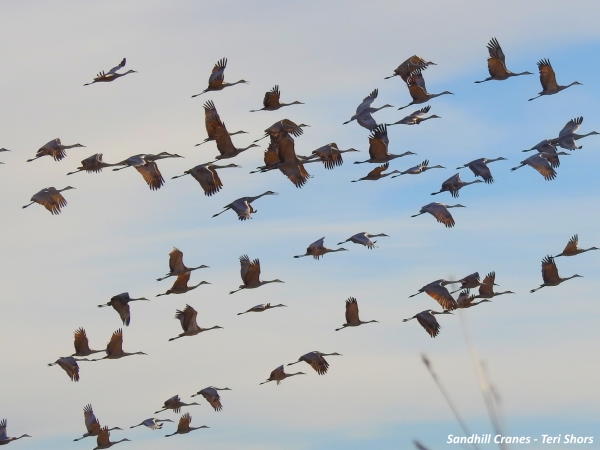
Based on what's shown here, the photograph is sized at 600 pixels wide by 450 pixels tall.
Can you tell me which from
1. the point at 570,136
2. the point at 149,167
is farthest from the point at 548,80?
the point at 149,167

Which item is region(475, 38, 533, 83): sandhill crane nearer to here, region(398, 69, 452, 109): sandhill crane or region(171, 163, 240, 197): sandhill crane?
region(398, 69, 452, 109): sandhill crane

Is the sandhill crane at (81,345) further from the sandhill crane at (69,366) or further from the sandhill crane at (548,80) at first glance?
the sandhill crane at (548,80)

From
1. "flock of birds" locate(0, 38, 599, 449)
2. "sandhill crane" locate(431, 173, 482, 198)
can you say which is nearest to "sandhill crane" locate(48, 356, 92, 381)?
"flock of birds" locate(0, 38, 599, 449)

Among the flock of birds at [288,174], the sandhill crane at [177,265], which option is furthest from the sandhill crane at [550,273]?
the sandhill crane at [177,265]

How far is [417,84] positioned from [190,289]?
31.7ft

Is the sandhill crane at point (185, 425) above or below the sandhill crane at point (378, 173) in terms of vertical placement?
A: below

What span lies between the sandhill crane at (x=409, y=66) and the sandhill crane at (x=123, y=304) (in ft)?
34.2

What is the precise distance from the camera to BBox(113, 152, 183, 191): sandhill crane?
121 ft

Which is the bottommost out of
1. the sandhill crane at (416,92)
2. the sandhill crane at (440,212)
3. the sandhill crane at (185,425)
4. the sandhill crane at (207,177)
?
the sandhill crane at (185,425)

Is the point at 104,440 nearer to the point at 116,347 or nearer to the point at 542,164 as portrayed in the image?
the point at 116,347

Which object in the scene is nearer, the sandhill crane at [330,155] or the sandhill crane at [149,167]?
the sandhill crane at [149,167]

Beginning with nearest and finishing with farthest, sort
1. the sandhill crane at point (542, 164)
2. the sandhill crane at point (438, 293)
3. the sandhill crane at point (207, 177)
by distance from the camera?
the sandhill crane at point (438, 293), the sandhill crane at point (207, 177), the sandhill crane at point (542, 164)

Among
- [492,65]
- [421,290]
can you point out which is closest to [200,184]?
[421,290]

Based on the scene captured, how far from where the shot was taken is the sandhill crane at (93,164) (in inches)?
1416
